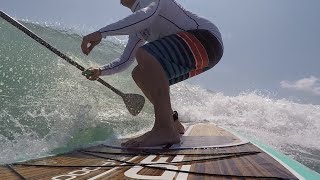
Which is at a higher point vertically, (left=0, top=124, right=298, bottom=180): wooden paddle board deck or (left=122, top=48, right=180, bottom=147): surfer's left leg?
(left=122, top=48, right=180, bottom=147): surfer's left leg

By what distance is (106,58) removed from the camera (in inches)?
504

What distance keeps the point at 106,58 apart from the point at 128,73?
147 inches

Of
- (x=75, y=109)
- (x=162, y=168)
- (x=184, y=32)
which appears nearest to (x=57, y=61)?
(x=75, y=109)

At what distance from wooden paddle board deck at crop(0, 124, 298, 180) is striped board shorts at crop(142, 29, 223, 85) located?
0.62 meters

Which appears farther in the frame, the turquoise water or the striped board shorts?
the turquoise water

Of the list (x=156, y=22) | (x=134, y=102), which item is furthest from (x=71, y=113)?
(x=156, y=22)

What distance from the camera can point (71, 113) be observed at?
147 inches

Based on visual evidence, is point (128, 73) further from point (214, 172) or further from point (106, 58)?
point (214, 172)

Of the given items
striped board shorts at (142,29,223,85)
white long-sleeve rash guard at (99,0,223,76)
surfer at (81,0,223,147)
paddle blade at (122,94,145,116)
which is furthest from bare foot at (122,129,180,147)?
paddle blade at (122,94,145,116)

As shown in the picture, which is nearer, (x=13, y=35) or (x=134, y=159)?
(x=134, y=159)

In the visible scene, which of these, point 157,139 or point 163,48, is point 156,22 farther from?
point 157,139

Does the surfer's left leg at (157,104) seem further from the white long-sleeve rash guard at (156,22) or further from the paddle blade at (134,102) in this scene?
the paddle blade at (134,102)

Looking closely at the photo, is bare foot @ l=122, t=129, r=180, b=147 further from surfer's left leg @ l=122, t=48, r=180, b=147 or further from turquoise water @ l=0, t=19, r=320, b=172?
turquoise water @ l=0, t=19, r=320, b=172

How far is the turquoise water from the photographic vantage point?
3.09 m
